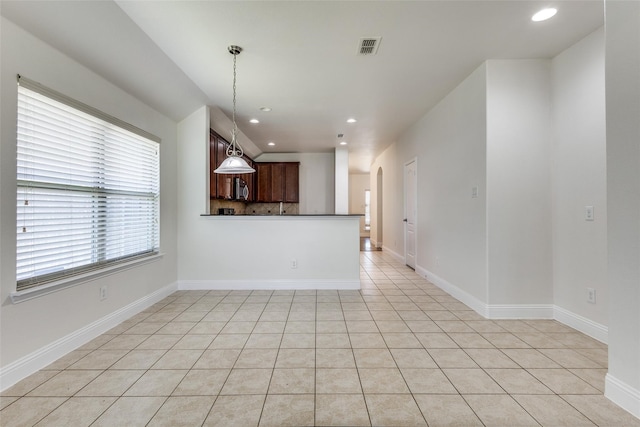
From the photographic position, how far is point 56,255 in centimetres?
214

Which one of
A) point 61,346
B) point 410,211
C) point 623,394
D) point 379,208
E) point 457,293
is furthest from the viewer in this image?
point 379,208

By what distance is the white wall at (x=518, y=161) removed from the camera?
2865mm

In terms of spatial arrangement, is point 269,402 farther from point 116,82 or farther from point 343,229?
point 116,82

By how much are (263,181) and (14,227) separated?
17.6 feet

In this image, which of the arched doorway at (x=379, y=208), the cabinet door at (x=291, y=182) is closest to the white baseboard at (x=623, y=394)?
the cabinet door at (x=291, y=182)

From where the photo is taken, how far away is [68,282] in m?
2.20

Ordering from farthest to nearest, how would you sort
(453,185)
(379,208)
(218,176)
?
(379,208) → (218,176) → (453,185)

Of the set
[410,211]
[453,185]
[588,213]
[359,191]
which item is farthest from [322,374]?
[359,191]

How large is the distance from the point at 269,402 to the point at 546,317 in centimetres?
300

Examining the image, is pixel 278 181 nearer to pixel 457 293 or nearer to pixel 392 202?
pixel 392 202

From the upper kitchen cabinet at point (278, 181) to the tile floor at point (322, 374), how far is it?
170 inches

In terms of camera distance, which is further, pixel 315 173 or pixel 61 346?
pixel 315 173

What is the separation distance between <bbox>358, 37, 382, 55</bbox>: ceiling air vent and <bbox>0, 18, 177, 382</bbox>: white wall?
2.44m

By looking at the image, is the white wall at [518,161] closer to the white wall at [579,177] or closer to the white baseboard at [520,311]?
the white wall at [579,177]
